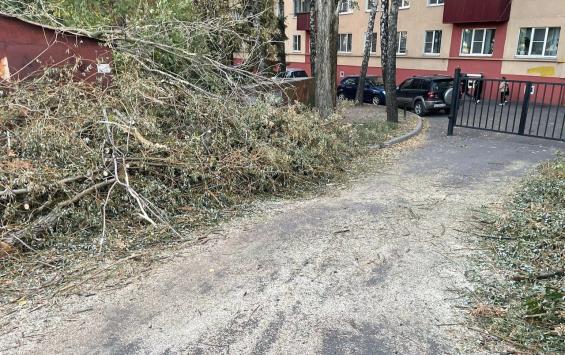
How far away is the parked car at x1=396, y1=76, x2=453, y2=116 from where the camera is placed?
55.8 feet

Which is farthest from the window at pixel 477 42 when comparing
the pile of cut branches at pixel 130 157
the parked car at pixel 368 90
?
the pile of cut branches at pixel 130 157

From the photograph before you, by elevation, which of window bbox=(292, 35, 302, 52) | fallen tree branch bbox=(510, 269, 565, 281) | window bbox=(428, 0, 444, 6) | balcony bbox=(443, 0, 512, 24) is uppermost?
window bbox=(428, 0, 444, 6)

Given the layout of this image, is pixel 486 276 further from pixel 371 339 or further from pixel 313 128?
pixel 313 128

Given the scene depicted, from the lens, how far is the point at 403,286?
3.74 meters

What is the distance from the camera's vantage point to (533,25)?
63.9 feet

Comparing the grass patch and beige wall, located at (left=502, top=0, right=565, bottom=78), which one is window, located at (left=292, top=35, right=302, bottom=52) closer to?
beige wall, located at (left=502, top=0, right=565, bottom=78)

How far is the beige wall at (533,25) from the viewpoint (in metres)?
18.6

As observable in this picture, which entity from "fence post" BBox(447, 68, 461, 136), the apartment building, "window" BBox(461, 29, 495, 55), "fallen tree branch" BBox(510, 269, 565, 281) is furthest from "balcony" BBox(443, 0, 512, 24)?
"fallen tree branch" BBox(510, 269, 565, 281)

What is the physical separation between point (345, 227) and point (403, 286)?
1407mm

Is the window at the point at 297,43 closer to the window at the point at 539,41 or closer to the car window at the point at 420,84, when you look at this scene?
the window at the point at 539,41

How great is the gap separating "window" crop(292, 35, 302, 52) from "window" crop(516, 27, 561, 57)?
1877cm

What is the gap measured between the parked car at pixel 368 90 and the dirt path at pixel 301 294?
48.8 feet

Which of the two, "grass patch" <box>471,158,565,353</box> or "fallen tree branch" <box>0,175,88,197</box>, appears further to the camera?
"fallen tree branch" <box>0,175,88,197</box>

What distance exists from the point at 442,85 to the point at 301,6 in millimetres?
19587
